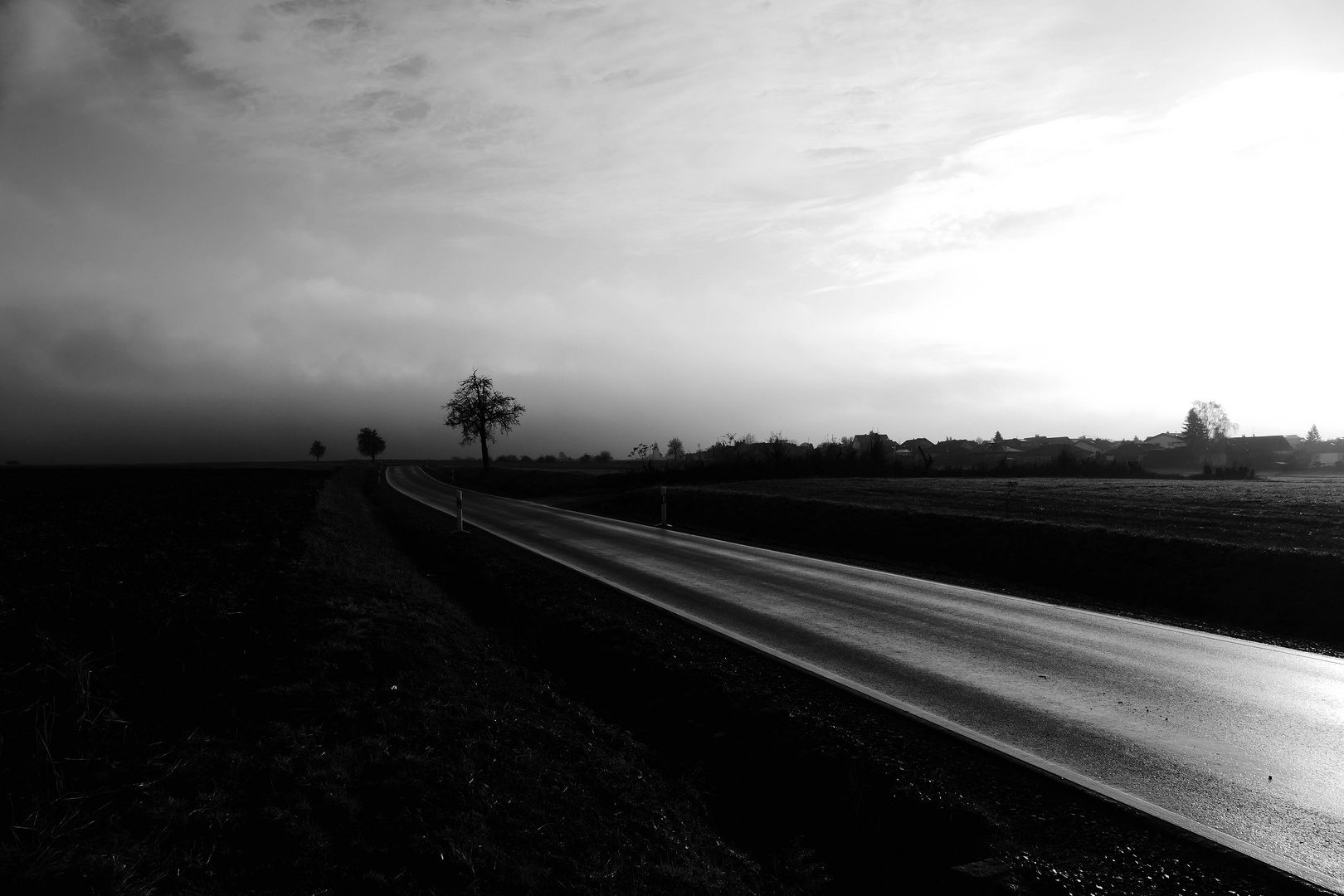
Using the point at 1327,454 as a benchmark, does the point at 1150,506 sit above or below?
below

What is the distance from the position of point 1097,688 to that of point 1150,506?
17.8 m

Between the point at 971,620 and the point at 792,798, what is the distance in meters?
5.74

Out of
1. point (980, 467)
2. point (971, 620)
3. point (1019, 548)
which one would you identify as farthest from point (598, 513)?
point (980, 467)

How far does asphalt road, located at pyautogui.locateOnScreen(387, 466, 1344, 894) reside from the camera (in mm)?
4719

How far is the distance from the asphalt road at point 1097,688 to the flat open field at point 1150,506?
6216 millimetres

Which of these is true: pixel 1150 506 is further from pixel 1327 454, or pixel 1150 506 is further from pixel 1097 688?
pixel 1327 454

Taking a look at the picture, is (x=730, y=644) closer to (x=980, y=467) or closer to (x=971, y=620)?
(x=971, y=620)

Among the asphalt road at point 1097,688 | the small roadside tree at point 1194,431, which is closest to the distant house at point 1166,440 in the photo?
the small roadside tree at point 1194,431

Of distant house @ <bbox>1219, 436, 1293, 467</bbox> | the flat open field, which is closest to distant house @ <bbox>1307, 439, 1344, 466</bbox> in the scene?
distant house @ <bbox>1219, 436, 1293, 467</bbox>

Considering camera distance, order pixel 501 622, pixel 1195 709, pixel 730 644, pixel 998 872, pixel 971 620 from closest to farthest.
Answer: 1. pixel 998 872
2. pixel 1195 709
3. pixel 730 644
4. pixel 971 620
5. pixel 501 622

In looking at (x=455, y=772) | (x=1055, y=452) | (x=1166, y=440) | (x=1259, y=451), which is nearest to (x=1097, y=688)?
(x=455, y=772)

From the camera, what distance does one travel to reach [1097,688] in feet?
23.2

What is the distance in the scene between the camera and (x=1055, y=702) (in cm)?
667

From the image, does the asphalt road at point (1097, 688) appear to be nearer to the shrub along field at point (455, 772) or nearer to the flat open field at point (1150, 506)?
the shrub along field at point (455, 772)
